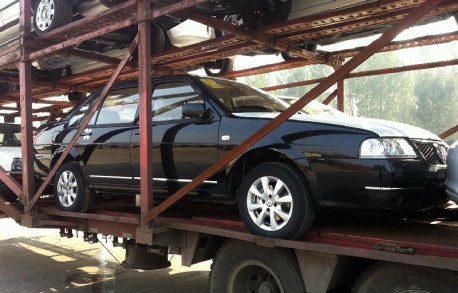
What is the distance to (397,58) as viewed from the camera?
1377 inches

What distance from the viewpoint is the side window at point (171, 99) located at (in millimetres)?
4309

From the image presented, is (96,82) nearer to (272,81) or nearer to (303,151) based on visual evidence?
(303,151)

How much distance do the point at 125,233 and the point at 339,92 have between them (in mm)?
3694

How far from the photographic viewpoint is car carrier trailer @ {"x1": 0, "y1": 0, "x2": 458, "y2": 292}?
284 centimetres

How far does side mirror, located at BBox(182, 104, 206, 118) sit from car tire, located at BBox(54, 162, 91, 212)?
70.0 inches

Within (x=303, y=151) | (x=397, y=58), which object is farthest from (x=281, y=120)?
(x=397, y=58)

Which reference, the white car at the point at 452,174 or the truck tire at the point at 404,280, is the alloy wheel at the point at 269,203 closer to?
the truck tire at the point at 404,280

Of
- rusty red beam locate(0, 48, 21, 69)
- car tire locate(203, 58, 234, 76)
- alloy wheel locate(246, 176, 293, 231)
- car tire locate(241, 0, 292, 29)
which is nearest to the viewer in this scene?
alloy wheel locate(246, 176, 293, 231)

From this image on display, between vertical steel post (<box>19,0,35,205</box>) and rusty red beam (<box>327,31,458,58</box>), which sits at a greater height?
rusty red beam (<box>327,31,458,58</box>)

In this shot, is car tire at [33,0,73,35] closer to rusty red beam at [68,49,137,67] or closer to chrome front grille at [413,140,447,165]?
rusty red beam at [68,49,137,67]

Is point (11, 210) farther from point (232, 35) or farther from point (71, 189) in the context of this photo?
point (232, 35)

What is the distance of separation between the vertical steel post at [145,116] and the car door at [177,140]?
9.4 inches

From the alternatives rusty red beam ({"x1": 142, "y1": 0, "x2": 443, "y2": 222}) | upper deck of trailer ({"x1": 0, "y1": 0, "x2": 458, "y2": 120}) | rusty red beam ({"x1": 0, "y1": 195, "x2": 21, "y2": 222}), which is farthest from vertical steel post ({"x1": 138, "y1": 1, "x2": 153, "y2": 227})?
rusty red beam ({"x1": 0, "y1": 195, "x2": 21, "y2": 222})

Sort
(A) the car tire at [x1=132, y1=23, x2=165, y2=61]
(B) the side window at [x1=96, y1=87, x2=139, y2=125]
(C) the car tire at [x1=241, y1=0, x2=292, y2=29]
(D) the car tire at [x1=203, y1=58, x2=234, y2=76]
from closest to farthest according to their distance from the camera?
(C) the car tire at [x1=241, y1=0, x2=292, y2=29] → (B) the side window at [x1=96, y1=87, x2=139, y2=125] → (A) the car tire at [x1=132, y1=23, x2=165, y2=61] → (D) the car tire at [x1=203, y1=58, x2=234, y2=76]
